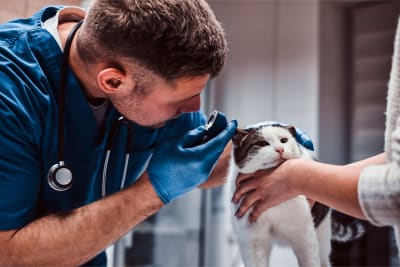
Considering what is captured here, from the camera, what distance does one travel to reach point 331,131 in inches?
64.6

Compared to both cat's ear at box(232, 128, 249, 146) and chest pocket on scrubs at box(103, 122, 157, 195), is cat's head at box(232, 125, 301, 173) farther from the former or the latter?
chest pocket on scrubs at box(103, 122, 157, 195)

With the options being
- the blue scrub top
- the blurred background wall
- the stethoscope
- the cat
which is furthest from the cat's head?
the blurred background wall

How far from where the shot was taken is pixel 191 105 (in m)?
0.88

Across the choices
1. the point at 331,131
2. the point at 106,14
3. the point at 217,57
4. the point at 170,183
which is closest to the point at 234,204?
the point at 170,183

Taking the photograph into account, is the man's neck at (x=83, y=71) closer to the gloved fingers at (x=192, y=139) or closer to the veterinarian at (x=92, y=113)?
the veterinarian at (x=92, y=113)

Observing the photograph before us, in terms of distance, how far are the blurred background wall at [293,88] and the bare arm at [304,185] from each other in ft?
1.94

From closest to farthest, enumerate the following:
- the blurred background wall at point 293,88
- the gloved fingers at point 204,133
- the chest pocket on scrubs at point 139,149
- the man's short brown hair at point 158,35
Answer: the man's short brown hair at point 158,35
the gloved fingers at point 204,133
the chest pocket on scrubs at point 139,149
the blurred background wall at point 293,88

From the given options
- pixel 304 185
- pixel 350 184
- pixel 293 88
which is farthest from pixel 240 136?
pixel 293 88

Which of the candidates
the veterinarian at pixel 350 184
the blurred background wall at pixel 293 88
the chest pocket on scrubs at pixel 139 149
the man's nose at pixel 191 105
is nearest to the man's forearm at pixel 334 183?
the veterinarian at pixel 350 184

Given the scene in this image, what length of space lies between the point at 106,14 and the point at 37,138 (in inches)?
9.3

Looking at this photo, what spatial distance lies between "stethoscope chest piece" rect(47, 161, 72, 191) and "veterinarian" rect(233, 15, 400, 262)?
0.99 ft

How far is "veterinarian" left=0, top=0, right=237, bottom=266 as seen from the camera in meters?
0.78

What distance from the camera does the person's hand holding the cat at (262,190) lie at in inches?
31.6

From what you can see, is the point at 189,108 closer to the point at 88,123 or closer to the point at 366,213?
the point at 88,123
